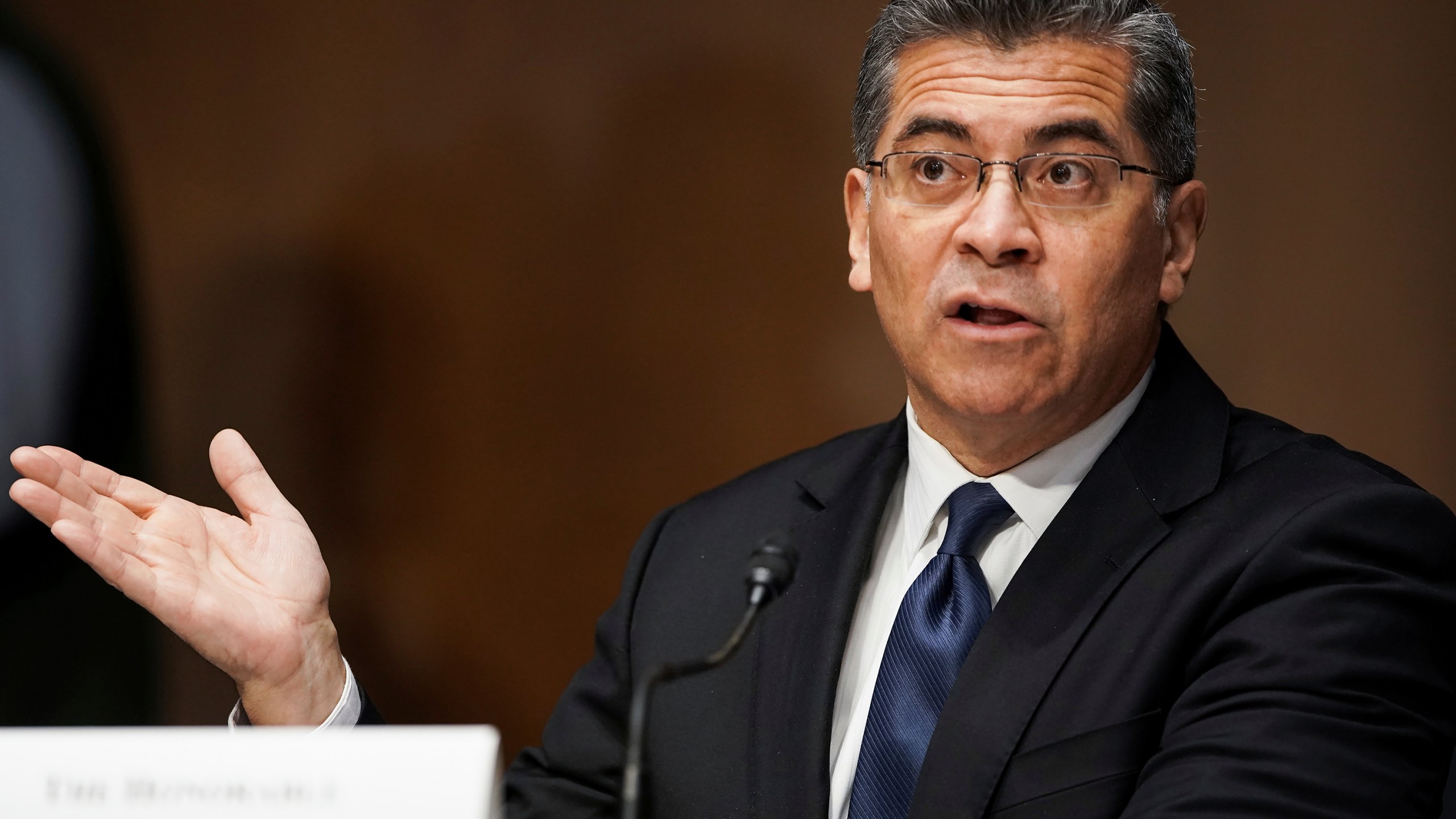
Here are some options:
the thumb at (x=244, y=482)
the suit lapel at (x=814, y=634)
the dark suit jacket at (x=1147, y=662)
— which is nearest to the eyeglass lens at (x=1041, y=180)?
the dark suit jacket at (x=1147, y=662)

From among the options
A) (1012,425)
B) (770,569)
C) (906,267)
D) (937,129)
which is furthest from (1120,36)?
(770,569)

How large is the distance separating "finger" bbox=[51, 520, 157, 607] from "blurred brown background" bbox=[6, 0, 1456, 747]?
1179 mm

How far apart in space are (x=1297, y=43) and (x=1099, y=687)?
1.45 meters

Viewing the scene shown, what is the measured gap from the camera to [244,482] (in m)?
1.50

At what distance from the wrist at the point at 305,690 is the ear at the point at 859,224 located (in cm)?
76

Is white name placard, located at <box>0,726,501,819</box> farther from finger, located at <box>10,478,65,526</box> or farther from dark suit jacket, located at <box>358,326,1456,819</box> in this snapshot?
dark suit jacket, located at <box>358,326,1456,819</box>

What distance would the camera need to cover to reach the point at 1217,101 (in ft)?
7.48

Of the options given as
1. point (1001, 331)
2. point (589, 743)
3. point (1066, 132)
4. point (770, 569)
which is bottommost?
point (589, 743)

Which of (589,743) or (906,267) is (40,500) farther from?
(906,267)

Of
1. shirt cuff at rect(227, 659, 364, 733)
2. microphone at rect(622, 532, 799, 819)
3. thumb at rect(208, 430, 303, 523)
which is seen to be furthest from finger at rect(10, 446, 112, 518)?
microphone at rect(622, 532, 799, 819)

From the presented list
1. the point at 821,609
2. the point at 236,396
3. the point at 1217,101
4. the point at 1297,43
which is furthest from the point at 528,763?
the point at 1297,43

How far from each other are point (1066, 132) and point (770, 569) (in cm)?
67

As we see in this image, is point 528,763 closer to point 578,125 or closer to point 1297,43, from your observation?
point 578,125

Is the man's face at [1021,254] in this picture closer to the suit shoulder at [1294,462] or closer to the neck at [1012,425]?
the neck at [1012,425]
